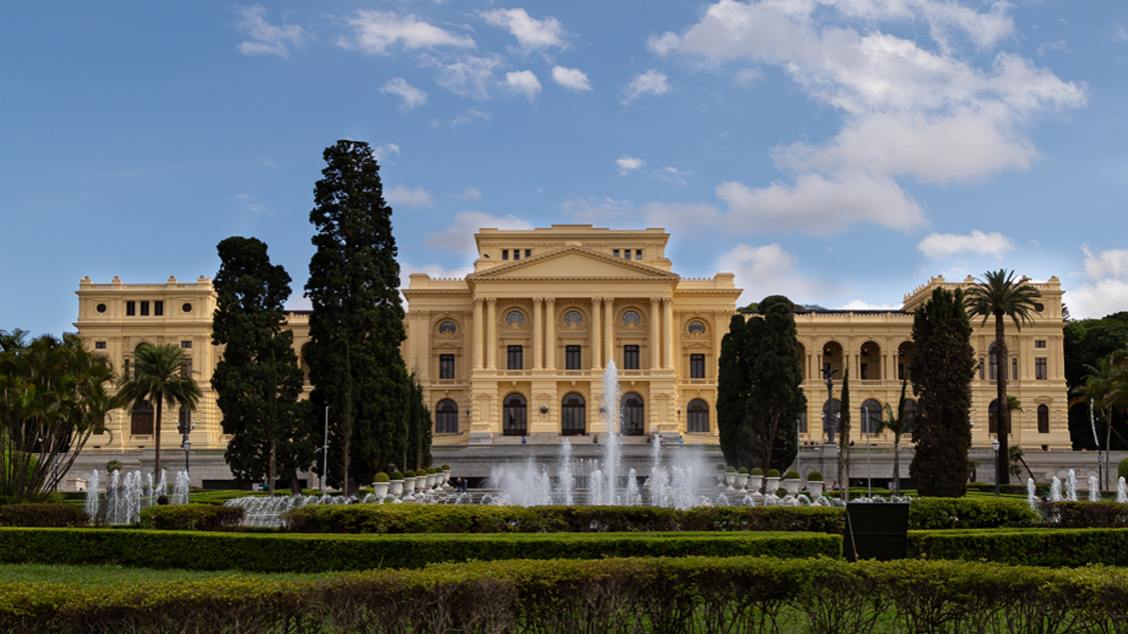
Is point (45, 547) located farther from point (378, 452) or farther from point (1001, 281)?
point (1001, 281)

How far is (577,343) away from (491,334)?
17.4 ft

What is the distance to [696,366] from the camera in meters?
72.1

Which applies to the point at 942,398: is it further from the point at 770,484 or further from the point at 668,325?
the point at 668,325

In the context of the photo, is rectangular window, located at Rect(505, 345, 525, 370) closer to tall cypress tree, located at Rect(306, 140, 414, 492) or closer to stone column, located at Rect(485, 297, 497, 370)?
stone column, located at Rect(485, 297, 497, 370)

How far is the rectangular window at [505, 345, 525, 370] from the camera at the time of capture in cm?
6994

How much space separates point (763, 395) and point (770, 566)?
33.5 meters

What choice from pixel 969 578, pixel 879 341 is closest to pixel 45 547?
pixel 969 578

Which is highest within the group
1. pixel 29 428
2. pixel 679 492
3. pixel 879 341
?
pixel 879 341

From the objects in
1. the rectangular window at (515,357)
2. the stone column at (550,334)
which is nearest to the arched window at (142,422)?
the rectangular window at (515,357)

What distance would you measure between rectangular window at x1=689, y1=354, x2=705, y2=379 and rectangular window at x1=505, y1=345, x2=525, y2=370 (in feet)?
34.9

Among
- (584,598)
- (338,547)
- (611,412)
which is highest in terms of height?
(611,412)

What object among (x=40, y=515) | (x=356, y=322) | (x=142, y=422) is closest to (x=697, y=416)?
(x=142, y=422)

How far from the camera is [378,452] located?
1550 inches

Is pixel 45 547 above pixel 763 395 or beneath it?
beneath
